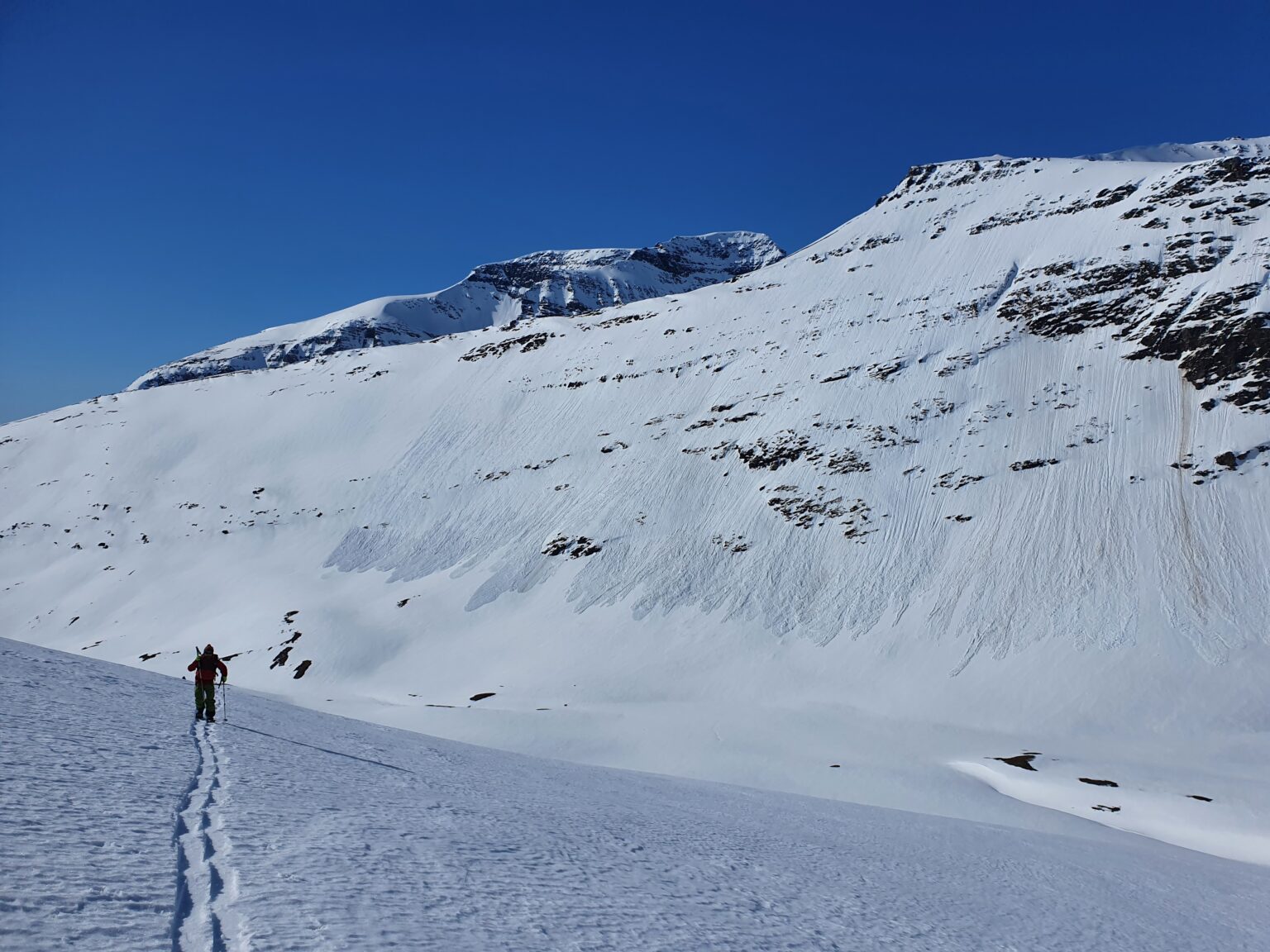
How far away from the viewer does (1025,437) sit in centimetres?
5309

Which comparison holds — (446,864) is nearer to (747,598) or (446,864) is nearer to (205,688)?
(205,688)

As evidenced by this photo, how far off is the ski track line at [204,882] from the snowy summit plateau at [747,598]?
47 mm

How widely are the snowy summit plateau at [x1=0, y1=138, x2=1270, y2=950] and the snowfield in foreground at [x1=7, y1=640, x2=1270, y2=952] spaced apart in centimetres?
8

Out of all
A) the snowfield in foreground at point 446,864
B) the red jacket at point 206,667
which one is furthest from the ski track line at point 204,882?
the red jacket at point 206,667

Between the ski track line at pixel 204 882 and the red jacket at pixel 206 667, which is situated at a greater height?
the red jacket at pixel 206 667

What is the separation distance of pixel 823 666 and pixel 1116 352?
37.9 meters

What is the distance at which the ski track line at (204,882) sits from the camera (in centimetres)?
484

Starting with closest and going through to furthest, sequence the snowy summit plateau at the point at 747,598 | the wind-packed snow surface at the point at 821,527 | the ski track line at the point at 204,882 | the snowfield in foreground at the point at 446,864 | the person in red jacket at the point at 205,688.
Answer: the ski track line at the point at 204,882 < the snowfield in foreground at the point at 446,864 < the snowy summit plateau at the point at 747,598 < the person in red jacket at the point at 205,688 < the wind-packed snow surface at the point at 821,527

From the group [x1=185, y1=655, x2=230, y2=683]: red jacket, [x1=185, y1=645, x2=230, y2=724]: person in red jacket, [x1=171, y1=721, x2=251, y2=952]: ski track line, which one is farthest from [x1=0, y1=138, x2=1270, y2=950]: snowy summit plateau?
[x1=185, y1=655, x2=230, y2=683]: red jacket

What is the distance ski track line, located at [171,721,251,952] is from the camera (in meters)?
4.84

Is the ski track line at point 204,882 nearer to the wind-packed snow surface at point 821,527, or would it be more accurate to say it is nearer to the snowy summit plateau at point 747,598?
the snowy summit plateau at point 747,598

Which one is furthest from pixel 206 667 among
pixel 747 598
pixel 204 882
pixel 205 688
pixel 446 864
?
pixel 747 598

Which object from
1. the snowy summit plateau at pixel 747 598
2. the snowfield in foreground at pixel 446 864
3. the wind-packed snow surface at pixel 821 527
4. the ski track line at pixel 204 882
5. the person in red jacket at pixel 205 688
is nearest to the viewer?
the ski track line at pixel 204 882

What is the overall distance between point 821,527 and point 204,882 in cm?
5031
